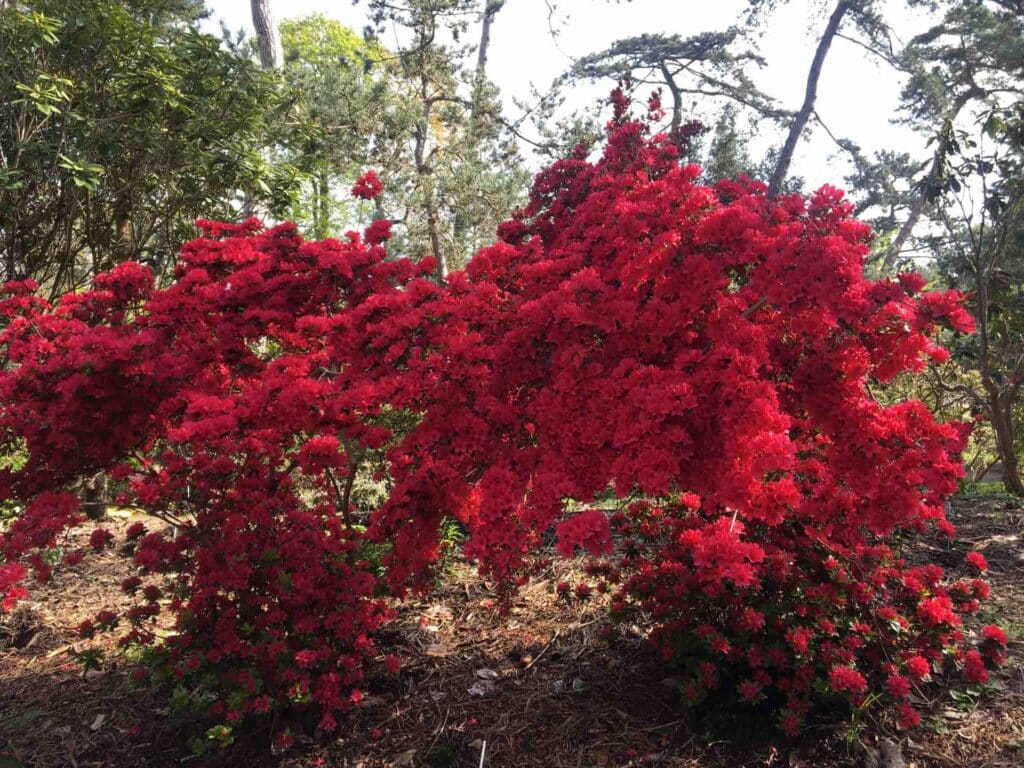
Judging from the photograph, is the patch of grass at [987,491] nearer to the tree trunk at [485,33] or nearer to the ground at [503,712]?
the ground at [503,712]

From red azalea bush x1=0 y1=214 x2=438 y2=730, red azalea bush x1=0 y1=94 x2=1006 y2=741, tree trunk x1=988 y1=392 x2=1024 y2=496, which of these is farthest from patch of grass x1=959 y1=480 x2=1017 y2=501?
red azalea bush x1=0 y1=214 x2=438 y2=730

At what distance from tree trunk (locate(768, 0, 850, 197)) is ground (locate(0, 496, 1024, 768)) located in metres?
6.32

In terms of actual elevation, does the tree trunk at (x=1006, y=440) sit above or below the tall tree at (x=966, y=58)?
below

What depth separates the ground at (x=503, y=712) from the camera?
241 cm

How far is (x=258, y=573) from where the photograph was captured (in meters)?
2.57

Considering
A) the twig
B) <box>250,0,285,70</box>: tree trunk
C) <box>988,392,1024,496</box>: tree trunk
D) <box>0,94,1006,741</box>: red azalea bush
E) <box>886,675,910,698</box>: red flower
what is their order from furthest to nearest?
<box>250,0,285,70</box>: tree trunk, <box>988,392,1024,496</box>: tree trunk, the twig, <box>886,675,910,698</box>: red flower, <box>0,94,1006,741</box>: red azalea bush

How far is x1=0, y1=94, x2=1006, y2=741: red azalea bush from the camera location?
2.14 m

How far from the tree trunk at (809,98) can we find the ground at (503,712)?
20.7 ft

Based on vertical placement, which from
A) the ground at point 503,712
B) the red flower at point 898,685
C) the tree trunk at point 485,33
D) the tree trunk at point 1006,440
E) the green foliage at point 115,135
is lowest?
the ground at point 503,712

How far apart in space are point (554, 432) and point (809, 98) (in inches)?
348

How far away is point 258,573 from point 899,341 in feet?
8.10

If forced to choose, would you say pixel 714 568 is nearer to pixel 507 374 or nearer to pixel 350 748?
pixel 507 374

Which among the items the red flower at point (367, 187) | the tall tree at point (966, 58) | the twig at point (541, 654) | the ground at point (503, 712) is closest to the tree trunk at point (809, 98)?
the tall tree at point (966, 58)

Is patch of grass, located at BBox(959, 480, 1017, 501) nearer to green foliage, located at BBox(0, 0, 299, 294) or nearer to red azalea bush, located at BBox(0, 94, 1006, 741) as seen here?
red azalea bush, located at BBox(0, 94, 1006, 741)
